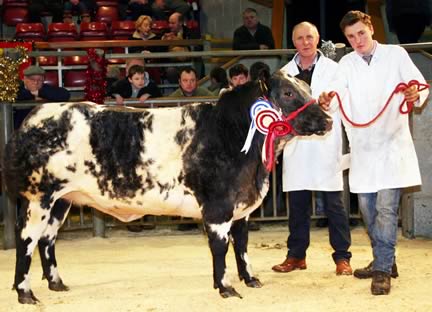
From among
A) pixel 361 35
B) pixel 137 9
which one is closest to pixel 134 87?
pixel 361 35

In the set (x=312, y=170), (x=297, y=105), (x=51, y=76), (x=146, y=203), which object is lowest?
(x=146, y=203)

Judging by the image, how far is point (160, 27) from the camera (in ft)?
48.0

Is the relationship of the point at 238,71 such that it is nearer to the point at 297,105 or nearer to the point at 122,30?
the point at 297,105

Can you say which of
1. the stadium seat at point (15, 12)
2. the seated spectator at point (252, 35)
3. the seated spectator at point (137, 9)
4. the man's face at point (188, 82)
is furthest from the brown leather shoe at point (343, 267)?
the stadium seat at point (15, 12)

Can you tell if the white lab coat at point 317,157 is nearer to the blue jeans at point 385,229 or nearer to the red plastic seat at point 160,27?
the blue jeans at point 385,229

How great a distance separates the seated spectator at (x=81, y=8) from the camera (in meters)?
15.7

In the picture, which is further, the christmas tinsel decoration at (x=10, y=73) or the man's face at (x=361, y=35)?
the christmas tinsel decoration at (x=10, y=73)

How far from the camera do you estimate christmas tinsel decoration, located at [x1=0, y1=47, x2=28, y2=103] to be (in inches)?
341

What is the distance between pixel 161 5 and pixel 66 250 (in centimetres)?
794

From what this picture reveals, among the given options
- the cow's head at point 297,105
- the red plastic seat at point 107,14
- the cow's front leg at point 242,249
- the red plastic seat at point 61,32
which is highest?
the red plastic seat at point 107,14

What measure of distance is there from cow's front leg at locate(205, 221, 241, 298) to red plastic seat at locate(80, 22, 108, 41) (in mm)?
9236

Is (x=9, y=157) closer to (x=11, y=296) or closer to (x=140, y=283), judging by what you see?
(x=11, y=296)

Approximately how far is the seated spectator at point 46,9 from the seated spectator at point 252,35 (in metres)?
4.19

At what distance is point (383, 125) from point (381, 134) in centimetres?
7
